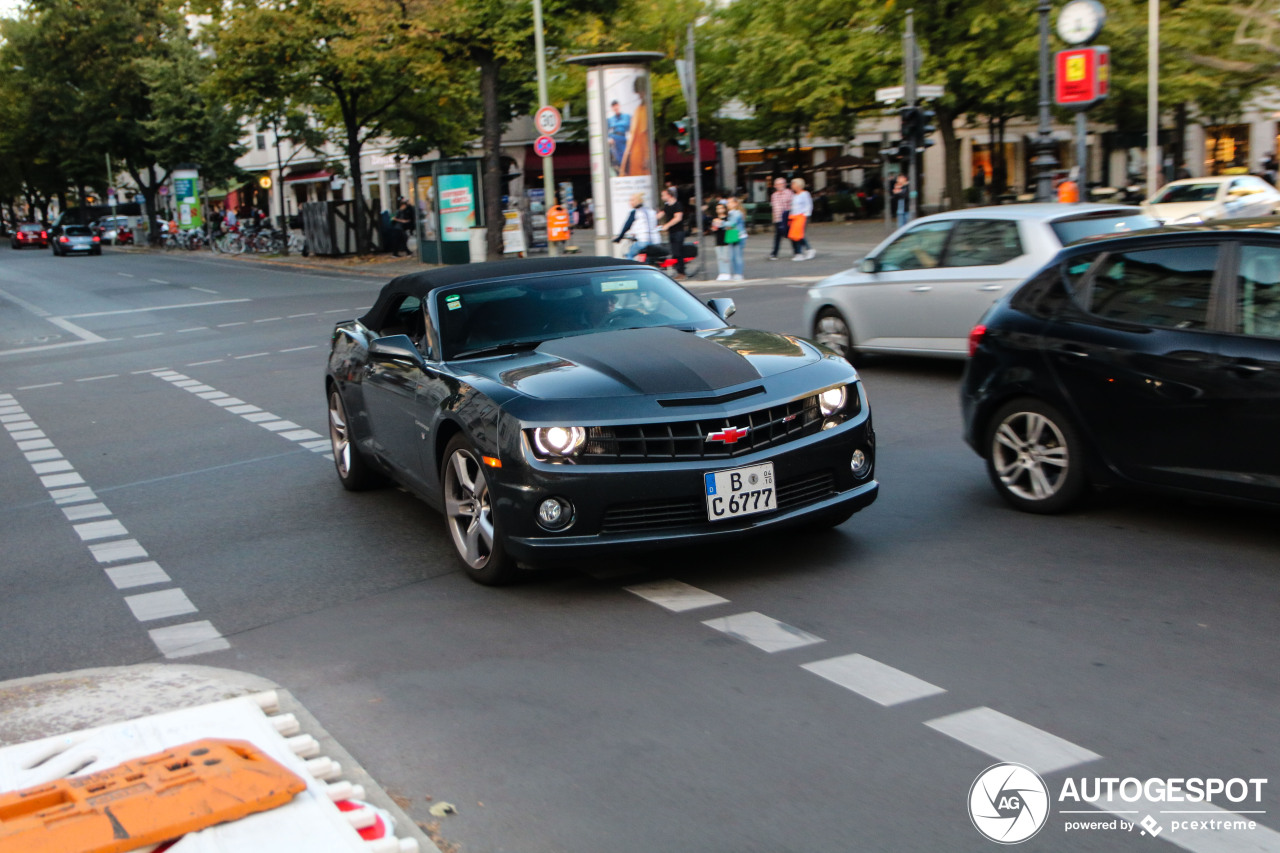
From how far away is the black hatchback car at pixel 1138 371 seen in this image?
6066 millimetres

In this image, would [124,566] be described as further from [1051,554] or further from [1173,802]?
[1173,802]

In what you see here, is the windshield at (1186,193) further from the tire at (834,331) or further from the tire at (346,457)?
the tire at (346,457)

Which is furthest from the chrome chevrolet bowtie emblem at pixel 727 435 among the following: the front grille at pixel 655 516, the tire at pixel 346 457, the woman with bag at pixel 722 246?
the woman with bag at pixel 722 246

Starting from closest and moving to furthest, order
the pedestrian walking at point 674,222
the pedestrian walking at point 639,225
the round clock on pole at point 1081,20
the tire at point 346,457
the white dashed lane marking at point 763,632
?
the white dashed lane marking at point 763,632 < the tire at point 346,457 < the round clock on pole at point 1081,20 < the pedestrian walking at point 674,222 < the pedestrian walking at point 639,225

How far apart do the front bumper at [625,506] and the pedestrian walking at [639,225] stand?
20.4 meters

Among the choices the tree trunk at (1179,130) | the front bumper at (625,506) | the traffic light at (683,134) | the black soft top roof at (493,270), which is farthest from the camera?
the tree trunk at (1179,130)

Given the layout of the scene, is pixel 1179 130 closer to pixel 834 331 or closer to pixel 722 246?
pixel 722 246

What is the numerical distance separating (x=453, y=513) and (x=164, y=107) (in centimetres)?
6027

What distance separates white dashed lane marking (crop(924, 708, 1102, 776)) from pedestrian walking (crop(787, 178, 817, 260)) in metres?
25.5

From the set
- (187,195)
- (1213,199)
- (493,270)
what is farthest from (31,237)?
(493,270)

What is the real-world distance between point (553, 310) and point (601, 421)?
1593 mm

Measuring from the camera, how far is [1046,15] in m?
22.4

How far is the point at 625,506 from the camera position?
19.2ft

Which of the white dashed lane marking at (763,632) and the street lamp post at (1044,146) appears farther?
the street lamp post at (1044,146)
